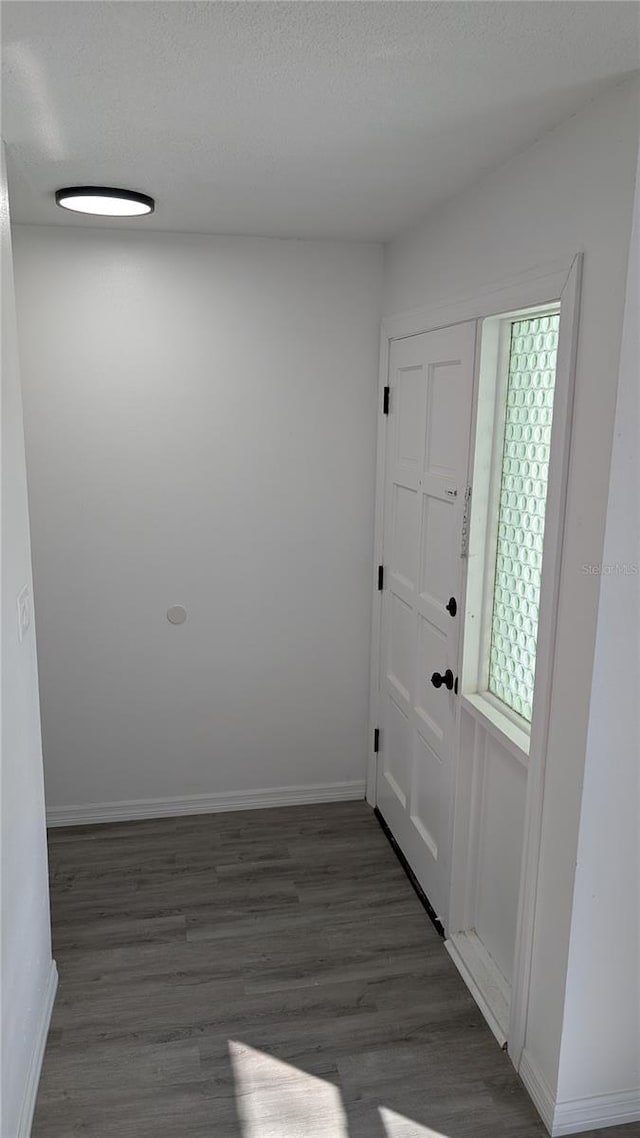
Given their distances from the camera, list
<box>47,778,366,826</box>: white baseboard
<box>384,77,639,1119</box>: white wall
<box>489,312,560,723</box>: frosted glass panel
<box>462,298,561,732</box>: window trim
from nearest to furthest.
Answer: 1. <box>384,77,639,1119</box>: white wall
2. <box>489,312,560,723</box>: frosted glass panel
3. <box>462,298,561,732</box>: window trim
4. <box>47,778,366,826</box>: white baseboard

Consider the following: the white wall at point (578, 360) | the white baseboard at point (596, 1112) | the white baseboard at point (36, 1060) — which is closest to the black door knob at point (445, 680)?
the white wall at point (578, 360)

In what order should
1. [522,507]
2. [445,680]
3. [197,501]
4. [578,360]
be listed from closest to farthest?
[578,360] → [522,507] → [445,680] → [197,501]

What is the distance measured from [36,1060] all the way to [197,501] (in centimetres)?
205

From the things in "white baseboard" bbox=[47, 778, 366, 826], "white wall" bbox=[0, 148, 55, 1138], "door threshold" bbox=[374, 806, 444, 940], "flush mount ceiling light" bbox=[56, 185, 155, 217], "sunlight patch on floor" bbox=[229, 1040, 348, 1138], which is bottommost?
"sunlight patch on floor" bbox=[229, 1040, 348, 1138]

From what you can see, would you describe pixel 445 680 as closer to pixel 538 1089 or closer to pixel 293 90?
pixel 538 1089

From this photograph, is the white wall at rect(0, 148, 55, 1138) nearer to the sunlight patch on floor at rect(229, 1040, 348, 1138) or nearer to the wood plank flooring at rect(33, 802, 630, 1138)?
the wood plank flooring at rect(33, 802, 630, 1138)

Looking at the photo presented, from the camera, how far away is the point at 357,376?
3.48 m

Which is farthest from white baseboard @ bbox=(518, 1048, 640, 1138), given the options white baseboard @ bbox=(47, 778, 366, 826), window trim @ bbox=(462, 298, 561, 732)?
white baseboard @ bbox=(47, 778, 366, 826)

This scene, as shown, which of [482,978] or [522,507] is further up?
[522,507]

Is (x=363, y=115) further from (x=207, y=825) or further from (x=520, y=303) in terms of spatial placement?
(x=207, y=825)

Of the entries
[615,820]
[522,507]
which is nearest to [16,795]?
[615,820]

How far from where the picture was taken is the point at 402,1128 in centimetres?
212

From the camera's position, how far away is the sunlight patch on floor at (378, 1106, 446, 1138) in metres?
2.10

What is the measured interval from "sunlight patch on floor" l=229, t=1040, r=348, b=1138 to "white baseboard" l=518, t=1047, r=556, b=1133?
0.52 meters
